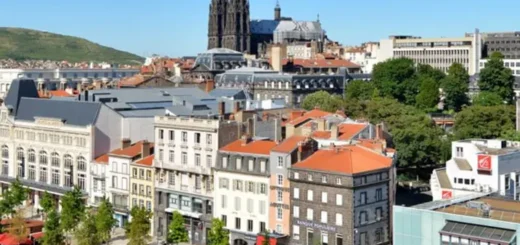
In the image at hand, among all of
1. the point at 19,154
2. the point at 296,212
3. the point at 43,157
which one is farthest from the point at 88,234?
the point at 19,154

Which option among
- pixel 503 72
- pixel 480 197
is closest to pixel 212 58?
pixel 503 72

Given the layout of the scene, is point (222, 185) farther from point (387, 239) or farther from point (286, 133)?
point (387, 239)

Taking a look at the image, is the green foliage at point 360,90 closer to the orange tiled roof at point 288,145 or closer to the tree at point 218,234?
the orange tiled roof at point 288,145

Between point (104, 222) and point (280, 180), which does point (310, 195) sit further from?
point (104, 222)

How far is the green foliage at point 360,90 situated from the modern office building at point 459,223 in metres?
89.6

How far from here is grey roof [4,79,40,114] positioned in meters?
94.0

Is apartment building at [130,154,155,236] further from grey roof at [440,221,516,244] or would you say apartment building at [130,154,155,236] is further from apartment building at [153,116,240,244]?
grey roof at [440,221,516,244]

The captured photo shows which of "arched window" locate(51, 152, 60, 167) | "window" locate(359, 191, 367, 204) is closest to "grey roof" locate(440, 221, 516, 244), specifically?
"window" locate(359, 191, 367, 204)

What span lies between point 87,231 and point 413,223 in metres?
29.4

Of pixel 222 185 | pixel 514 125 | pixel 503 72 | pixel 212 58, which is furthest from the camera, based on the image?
pixel 212 58

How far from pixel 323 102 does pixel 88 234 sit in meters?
63.2

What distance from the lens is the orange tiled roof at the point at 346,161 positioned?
6197 centimetres

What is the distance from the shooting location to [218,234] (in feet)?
214

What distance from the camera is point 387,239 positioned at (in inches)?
2539
